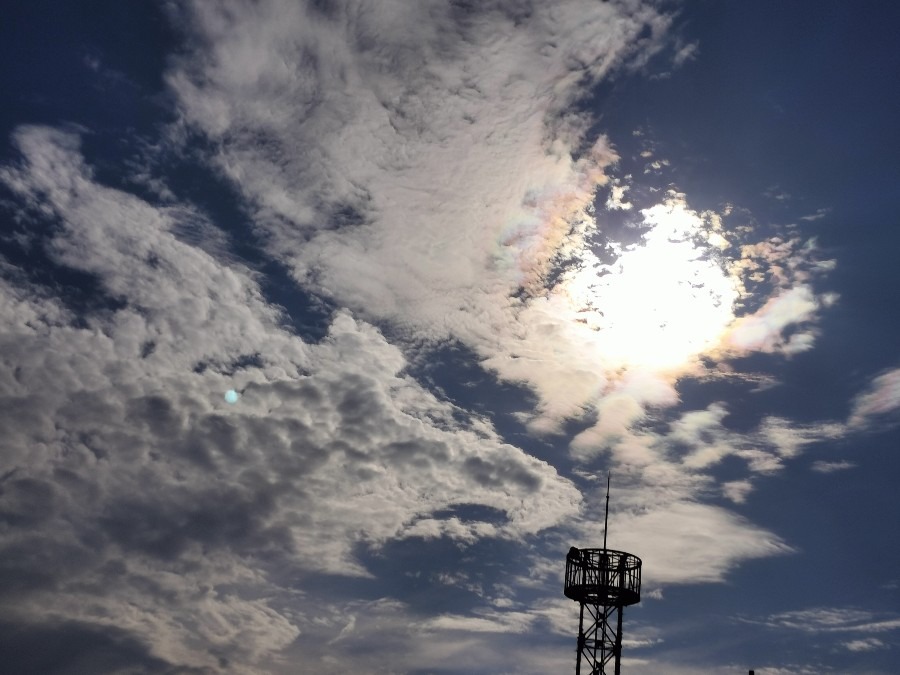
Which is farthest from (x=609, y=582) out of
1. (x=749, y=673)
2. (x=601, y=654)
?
(x=749, y=673)

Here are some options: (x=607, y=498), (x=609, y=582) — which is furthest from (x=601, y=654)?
(x=607, y=498)

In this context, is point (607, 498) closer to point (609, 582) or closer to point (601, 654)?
point (609, 582)

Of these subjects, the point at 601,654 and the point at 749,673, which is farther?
the point at 749,673

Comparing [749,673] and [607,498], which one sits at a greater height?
[607,498]

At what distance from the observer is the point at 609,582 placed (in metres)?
48.3

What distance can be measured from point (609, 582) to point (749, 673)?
11684 mm

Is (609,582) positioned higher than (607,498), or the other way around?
(607,498)

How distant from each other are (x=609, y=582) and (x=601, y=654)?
3.91m

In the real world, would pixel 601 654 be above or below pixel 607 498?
below

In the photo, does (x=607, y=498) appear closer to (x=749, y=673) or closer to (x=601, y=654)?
(x=601, y=654)

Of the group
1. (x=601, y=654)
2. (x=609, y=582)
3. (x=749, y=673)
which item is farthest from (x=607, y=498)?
(x=749, y=673)

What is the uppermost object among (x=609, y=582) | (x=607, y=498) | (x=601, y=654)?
(x=607, y=498)

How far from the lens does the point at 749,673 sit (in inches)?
2035

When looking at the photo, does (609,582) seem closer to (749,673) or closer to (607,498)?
(607,498)
